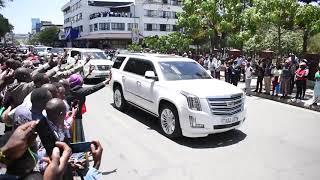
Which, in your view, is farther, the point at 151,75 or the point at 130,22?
the point at 130,22

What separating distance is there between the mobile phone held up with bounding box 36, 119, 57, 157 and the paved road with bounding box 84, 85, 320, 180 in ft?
8.65

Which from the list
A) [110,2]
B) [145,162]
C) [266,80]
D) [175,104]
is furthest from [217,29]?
[110,2]

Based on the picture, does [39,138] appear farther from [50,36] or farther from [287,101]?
[50,36]

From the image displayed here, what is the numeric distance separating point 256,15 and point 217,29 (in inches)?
321

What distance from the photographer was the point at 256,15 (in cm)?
1647

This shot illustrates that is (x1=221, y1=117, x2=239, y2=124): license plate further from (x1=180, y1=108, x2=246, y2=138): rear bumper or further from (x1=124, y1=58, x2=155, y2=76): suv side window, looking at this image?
(x1=124, y1=58, x2=155, y2=76): suv side window

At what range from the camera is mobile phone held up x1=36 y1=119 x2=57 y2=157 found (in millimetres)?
3508

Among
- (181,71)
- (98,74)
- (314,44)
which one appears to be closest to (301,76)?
(181,71)

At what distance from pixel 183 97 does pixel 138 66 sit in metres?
2.80

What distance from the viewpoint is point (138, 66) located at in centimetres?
1030

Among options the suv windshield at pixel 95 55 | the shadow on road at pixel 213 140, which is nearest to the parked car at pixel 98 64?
the suv windshield at pixel 95 55

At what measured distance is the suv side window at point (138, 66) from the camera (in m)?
9.71

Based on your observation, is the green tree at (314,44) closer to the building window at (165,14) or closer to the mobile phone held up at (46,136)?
the mobile phone held up at (46,136)

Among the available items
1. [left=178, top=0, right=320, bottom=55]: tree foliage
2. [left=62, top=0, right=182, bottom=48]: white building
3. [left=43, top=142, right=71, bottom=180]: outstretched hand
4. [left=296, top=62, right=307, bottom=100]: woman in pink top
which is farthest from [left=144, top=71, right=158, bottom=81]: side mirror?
[left=62, top=0, right=182, bottom=48]: white building
